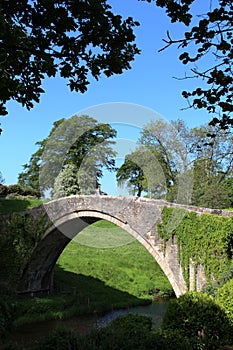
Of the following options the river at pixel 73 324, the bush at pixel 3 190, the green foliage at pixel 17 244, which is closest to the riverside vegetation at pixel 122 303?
the river at pixel 73 324

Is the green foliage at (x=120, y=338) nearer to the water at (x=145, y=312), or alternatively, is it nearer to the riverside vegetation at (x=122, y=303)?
the riverside vegetation at (x=122, y=303)

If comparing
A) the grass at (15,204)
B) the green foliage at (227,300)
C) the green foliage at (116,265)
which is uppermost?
the grass at (15,204)

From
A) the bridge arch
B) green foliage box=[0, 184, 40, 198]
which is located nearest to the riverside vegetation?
the bridge arch

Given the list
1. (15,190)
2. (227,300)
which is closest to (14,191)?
(15,190)

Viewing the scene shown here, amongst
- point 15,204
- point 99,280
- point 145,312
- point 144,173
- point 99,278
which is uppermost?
point 144,173

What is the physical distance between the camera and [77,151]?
30469 mm

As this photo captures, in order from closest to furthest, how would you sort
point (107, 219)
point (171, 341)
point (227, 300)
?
point (171, 341), point (227, 300), point (107, 219)

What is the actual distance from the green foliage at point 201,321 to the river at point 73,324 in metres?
4.29

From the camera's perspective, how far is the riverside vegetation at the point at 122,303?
257 inches

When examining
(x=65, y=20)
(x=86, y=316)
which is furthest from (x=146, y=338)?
(x=86, y=316)

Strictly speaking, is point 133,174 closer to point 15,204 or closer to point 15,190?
point 15,204

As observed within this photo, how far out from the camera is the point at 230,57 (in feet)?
13.4

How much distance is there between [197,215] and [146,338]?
5.68 meters

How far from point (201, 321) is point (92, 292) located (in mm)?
12386
